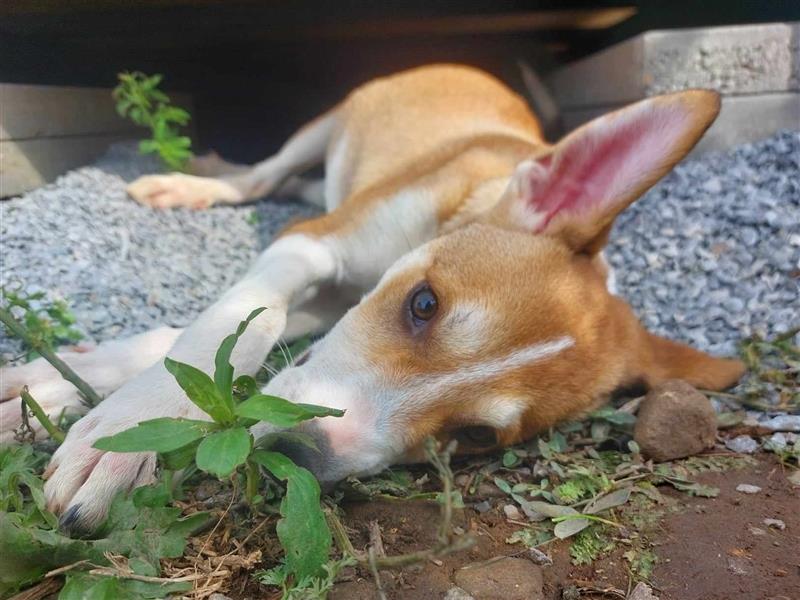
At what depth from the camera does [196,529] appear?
5.36 ft

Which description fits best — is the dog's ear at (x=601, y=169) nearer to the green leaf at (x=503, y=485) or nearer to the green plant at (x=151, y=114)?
the green leaf at (x=503, y=485)

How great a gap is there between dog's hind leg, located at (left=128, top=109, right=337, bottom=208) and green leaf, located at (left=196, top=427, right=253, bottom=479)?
298 centimetres

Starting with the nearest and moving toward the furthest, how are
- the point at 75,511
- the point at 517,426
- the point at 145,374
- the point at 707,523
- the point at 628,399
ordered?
the point at 75,511 → the point at 707,523 → the point at 145,374 → the point at 517,426 → the point at 628,399

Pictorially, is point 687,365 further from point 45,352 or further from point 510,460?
point 45,352

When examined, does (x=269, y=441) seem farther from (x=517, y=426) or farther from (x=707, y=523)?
(x=707, y=523)

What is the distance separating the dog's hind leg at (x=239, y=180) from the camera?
4184 mm

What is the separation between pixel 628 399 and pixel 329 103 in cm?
486

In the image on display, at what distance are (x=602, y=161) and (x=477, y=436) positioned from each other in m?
1.08

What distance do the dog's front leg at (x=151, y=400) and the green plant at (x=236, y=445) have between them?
0.61 ft

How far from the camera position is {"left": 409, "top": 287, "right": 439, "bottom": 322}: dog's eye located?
7.17 ft

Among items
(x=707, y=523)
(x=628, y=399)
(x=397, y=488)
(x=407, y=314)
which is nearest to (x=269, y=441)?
(x=397, y=488)

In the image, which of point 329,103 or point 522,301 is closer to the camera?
point 522,301

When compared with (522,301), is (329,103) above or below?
above

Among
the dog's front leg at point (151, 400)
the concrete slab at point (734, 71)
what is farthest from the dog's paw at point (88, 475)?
the concrete slab at point (734, 71)
